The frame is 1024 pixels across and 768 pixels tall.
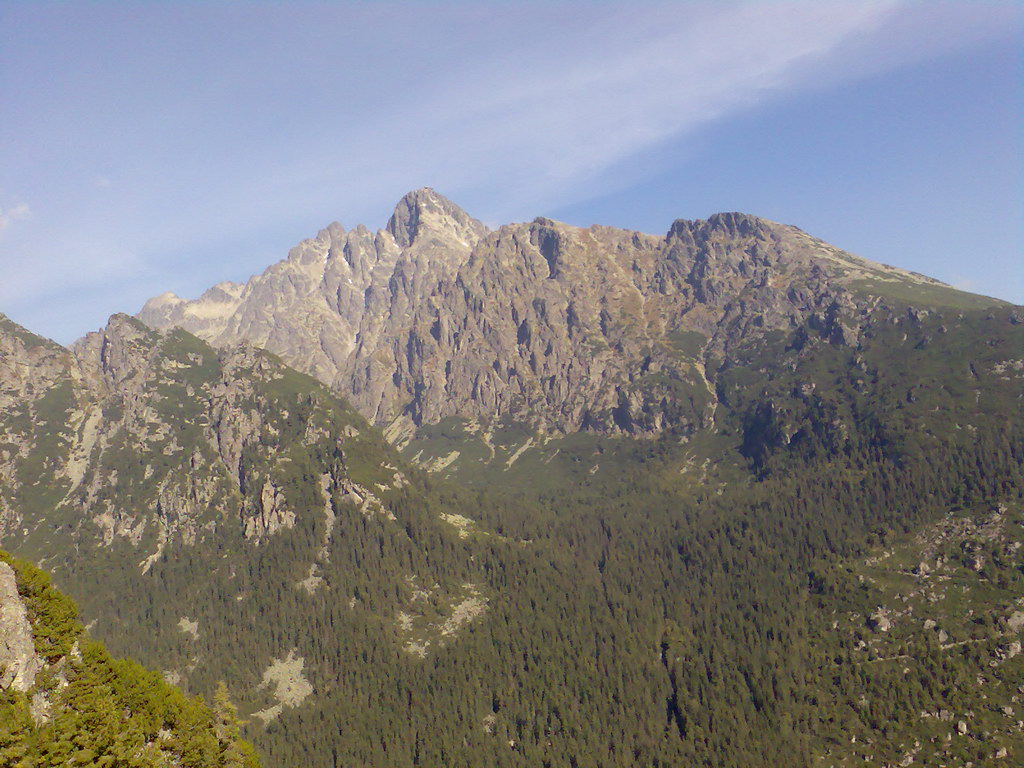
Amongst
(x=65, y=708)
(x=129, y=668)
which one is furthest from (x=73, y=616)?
(x=65, y=708)

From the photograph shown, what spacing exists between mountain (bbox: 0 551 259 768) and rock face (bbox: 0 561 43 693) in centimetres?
13

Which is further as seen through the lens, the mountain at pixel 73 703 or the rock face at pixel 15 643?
the rock face at pixel 15 643

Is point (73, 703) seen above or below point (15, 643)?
below

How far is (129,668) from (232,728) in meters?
21.5

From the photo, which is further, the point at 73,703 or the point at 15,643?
the point at 15,643

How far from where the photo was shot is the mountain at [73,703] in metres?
80.4

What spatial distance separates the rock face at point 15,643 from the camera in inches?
3467

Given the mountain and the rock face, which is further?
the rock face

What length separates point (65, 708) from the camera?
292 feet

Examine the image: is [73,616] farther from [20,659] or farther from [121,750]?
[121,750]

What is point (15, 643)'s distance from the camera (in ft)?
298

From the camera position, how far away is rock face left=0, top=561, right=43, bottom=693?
8806cm

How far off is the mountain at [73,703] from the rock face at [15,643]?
13cm

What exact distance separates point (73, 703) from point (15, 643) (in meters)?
11.3
